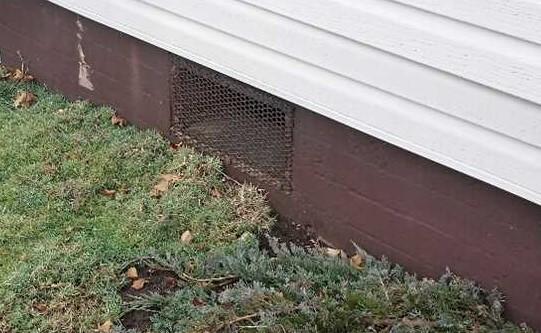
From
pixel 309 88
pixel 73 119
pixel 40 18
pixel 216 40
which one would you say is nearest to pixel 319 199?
pixel 309 88

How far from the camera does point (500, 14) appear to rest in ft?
9.30

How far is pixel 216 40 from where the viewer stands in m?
4.04

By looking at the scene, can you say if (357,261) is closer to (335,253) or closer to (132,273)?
(335,253)

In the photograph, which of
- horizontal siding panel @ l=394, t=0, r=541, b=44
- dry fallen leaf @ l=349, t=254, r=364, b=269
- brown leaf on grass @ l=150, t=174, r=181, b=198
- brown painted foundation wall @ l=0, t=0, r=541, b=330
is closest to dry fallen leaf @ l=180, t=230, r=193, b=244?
brown leaf on grass @ l=150, t=174, r=181, b=198

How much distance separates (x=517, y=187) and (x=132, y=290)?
1642 mm

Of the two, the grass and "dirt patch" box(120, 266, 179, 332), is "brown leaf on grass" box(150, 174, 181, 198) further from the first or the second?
"dirt patch" box(120, 266, 179, 332)

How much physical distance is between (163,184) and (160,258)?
63 centimetres

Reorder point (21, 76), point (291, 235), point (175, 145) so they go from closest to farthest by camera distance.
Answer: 1. point (291, 235)
2. point (175, 145)
3. point (21, 76)

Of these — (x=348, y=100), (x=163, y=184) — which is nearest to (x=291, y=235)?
(x=163, y=184)

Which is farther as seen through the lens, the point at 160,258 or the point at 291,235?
the point at 291,235

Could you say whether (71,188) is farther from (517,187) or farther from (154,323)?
(517,187)

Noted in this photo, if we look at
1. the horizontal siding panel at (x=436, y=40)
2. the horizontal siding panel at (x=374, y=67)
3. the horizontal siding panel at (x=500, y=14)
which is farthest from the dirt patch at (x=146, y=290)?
the horizontal siding panel at (x=500, y=14)

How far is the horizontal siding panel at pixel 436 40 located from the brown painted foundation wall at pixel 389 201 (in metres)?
0.45

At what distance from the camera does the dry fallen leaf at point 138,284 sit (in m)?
3.64
